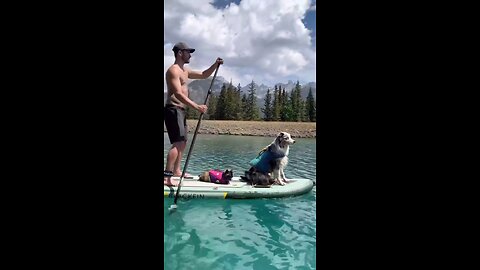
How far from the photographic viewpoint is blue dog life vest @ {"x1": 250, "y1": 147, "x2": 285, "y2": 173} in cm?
345

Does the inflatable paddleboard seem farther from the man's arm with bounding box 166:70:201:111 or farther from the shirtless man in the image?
the man's arm with bounding box 166:70:201:111

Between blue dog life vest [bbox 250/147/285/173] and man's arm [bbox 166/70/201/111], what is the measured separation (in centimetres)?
146

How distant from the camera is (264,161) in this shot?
353 centimetres

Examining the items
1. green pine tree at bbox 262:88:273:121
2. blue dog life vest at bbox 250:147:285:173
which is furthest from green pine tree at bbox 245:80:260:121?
blue dog life vest at bbox 250:147:285:173

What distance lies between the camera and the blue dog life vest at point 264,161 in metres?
3.45

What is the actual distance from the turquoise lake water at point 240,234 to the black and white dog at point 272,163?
1.35 feet
